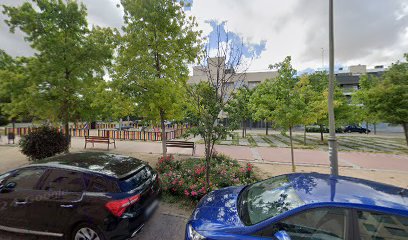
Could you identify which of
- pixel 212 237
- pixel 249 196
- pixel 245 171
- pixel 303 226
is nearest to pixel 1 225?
pixel 212 237

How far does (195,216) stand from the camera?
291 cm

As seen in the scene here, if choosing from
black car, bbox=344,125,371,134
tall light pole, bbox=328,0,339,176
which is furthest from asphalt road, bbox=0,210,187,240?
black car, bbox=344,125,371,134

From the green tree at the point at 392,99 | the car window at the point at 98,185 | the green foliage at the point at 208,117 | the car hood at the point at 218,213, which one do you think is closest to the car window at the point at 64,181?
the car window at the point at 98,185

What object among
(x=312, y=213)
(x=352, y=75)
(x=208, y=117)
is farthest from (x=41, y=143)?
(x=352, y=75)

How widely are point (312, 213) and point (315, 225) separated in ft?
0.42

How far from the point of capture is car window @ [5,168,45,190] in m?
3.53

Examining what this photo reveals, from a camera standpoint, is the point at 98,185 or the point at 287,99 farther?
the point at 287,99

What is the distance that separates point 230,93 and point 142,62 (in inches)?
158

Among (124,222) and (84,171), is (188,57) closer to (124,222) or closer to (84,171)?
(84,171)

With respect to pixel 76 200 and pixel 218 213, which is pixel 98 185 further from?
pixel 218 213

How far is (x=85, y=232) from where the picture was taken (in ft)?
10.4

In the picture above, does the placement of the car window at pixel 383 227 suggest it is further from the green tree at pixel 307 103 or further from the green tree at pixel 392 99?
the green tree at pixel 392 99

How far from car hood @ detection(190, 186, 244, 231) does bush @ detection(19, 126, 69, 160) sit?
8361mm

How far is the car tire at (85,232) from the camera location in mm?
3088
